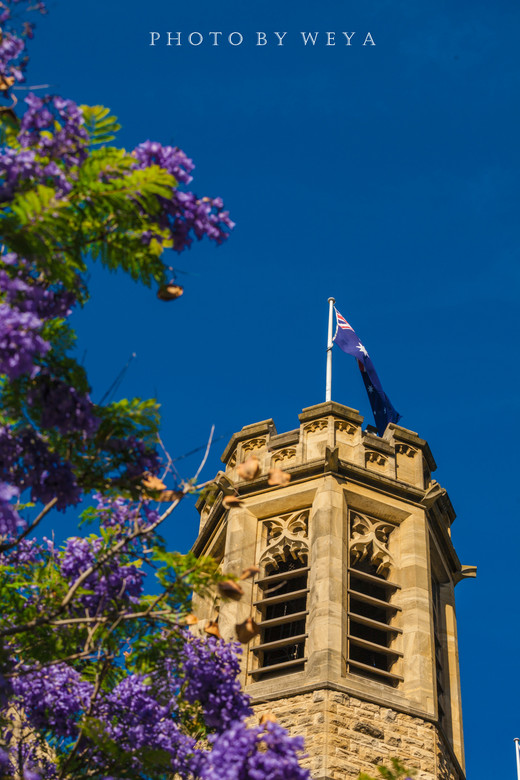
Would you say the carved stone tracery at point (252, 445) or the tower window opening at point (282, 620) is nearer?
the tower window opening at point (282, 620)

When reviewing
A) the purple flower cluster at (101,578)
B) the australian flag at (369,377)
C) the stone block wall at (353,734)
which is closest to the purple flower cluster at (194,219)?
the purple flower cluster at (101,578)

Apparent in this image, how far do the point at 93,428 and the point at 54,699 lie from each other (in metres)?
3.16

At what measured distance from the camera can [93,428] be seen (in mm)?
7949

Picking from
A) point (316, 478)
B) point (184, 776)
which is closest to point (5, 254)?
point (184, 776)

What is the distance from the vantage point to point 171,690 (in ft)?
32.9

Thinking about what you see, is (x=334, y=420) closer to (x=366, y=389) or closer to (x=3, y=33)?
(x=366, y=389)

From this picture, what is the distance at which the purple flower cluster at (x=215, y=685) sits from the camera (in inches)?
374

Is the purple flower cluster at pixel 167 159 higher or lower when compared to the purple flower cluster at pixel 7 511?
higher

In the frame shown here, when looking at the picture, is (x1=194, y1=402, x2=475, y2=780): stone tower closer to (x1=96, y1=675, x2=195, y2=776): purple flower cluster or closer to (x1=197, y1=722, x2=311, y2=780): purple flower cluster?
(x1=96, y1=675, x2=195, y2=776): purple flower cluster

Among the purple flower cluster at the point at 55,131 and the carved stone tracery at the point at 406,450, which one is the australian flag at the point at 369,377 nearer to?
the carved stone tracery at the point at 406,450

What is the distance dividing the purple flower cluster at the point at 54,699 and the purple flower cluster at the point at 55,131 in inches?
171

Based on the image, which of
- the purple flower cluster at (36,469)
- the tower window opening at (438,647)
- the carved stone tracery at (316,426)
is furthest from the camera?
the carved stone tracery at (316,426)

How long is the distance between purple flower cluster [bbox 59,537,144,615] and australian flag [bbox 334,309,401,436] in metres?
13.6

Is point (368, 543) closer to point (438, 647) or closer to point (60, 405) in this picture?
point (438, 647)
